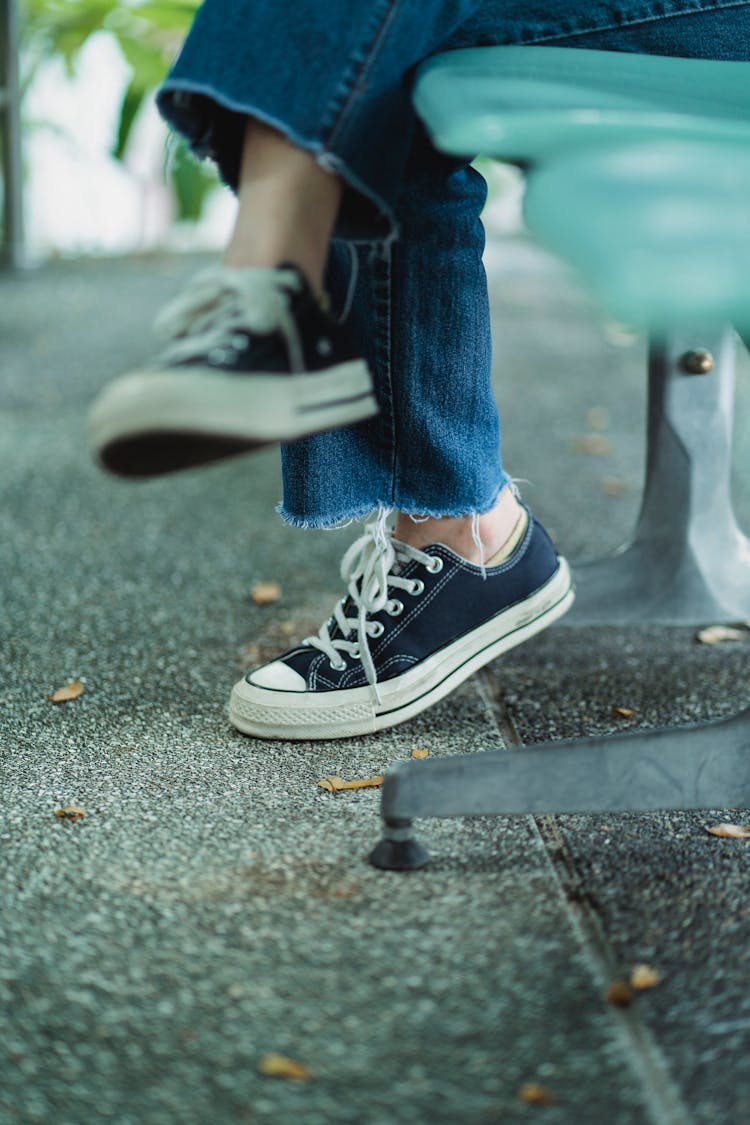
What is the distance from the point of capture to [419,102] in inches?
30.2

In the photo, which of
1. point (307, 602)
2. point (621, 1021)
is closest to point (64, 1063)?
point (621, 1021)

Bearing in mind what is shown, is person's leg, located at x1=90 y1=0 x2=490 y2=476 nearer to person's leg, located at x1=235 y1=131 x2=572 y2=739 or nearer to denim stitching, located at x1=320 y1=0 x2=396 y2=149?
denim stitching, located at x1=320 y1=0 x2=396 y2=149

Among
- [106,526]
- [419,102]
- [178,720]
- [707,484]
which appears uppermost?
[419,102]

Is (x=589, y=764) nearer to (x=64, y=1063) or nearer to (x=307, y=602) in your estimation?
(x=64, y=1063)

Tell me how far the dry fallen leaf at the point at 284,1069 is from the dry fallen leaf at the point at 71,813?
355 millimetres

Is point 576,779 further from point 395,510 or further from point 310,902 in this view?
point 395,510

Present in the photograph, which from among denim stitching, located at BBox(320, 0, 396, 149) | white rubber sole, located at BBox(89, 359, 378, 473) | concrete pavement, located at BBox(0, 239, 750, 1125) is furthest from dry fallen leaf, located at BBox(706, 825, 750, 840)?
denim stitching, located at BBox(320, 0, 396, 149)

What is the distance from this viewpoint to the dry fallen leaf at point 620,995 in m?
0.75

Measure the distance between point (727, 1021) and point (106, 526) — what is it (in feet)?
4.45

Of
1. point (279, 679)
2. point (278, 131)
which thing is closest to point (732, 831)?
point (279, 679)

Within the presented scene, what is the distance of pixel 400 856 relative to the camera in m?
0.91

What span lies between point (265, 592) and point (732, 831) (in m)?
0.79

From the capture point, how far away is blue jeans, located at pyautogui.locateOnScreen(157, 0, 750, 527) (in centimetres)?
80

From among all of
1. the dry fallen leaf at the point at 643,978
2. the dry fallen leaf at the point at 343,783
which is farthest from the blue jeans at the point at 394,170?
the dry fallen leaf at the point at 643,978
